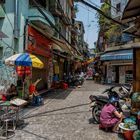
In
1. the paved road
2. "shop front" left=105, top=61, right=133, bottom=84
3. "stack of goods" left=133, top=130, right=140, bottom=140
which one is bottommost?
the paved road

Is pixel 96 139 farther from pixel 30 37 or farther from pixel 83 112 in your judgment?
pixel 30 37

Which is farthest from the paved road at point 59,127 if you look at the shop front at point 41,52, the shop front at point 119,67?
the shop front at point 119,67

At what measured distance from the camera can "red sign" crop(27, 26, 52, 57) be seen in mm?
16500

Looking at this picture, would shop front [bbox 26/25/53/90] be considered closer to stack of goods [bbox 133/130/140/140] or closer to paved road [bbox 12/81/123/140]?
paved road [bbox 12/81/123/140]

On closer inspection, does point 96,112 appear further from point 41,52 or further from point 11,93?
point 41,52

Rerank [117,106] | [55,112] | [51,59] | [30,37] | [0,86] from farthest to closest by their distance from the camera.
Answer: [51,59]
[30,37]
[0,86]
[55,112]
[117,106]

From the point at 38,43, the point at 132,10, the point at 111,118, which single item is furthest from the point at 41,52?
the point at 132,10

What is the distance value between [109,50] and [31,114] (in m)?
23.9

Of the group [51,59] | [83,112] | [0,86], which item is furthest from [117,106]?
[51,59]

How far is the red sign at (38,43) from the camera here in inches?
650

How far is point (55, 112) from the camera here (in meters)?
12.1

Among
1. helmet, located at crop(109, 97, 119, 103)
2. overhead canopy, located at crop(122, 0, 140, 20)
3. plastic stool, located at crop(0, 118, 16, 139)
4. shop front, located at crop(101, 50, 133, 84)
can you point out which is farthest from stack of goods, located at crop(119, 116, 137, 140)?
shop front, located at crop(101, 50, 133, 84)

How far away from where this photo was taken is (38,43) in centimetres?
1852

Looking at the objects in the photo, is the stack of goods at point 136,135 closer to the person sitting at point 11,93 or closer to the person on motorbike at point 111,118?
the person on motorbike at point 111,118
